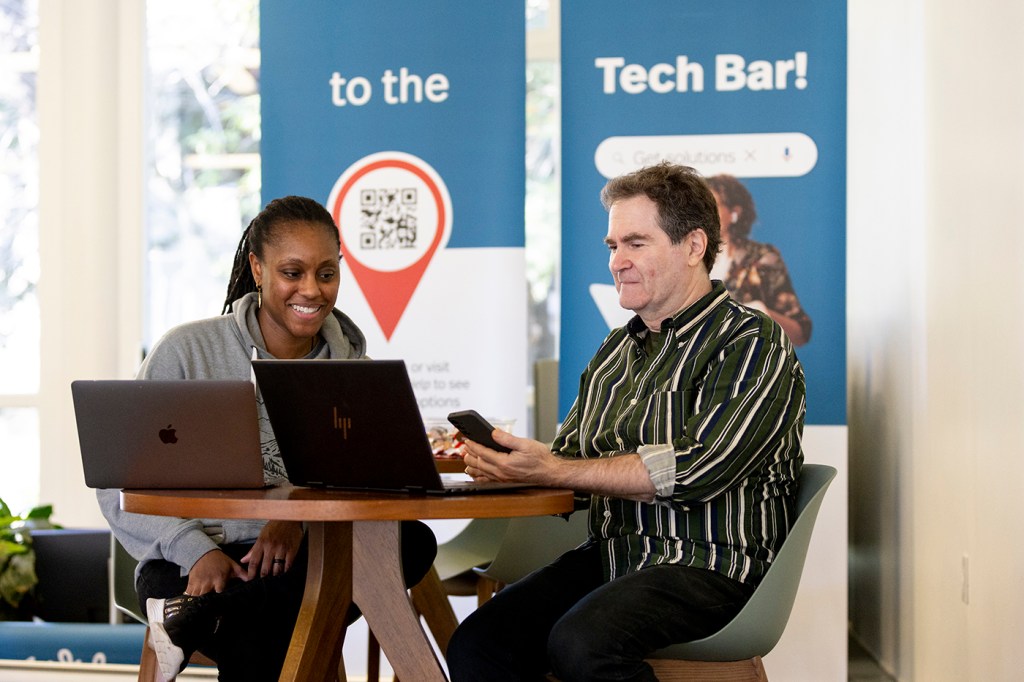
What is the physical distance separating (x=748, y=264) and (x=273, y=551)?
192cm

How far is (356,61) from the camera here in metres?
3.84

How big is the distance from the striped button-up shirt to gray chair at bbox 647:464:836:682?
7 centimetres

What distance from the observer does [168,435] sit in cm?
187

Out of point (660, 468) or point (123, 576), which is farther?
point (123, 576)

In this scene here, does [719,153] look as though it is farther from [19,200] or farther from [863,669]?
[19,200]

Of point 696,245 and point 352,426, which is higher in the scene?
point 696,245

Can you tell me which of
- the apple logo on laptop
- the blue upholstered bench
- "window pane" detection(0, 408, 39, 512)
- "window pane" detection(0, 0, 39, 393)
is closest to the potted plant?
the blue upholstered bench

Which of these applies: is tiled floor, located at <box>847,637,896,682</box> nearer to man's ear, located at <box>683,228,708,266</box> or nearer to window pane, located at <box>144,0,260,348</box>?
man's ear, located at <box>683,228,708,266</box>

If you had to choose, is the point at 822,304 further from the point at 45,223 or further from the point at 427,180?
the point at 45,223

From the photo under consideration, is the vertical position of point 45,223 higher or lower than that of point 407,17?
lower

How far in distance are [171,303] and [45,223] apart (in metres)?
0.63

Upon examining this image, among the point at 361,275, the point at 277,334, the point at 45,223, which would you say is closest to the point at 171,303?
the point at 45,223

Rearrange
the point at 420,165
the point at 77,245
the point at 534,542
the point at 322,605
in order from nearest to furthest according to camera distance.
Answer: the point at 322,605 → the point at 534,542 → the point at 420,165 → the point at 77,245

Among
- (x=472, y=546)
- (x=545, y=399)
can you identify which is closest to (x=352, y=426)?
(x=472, y=546)
